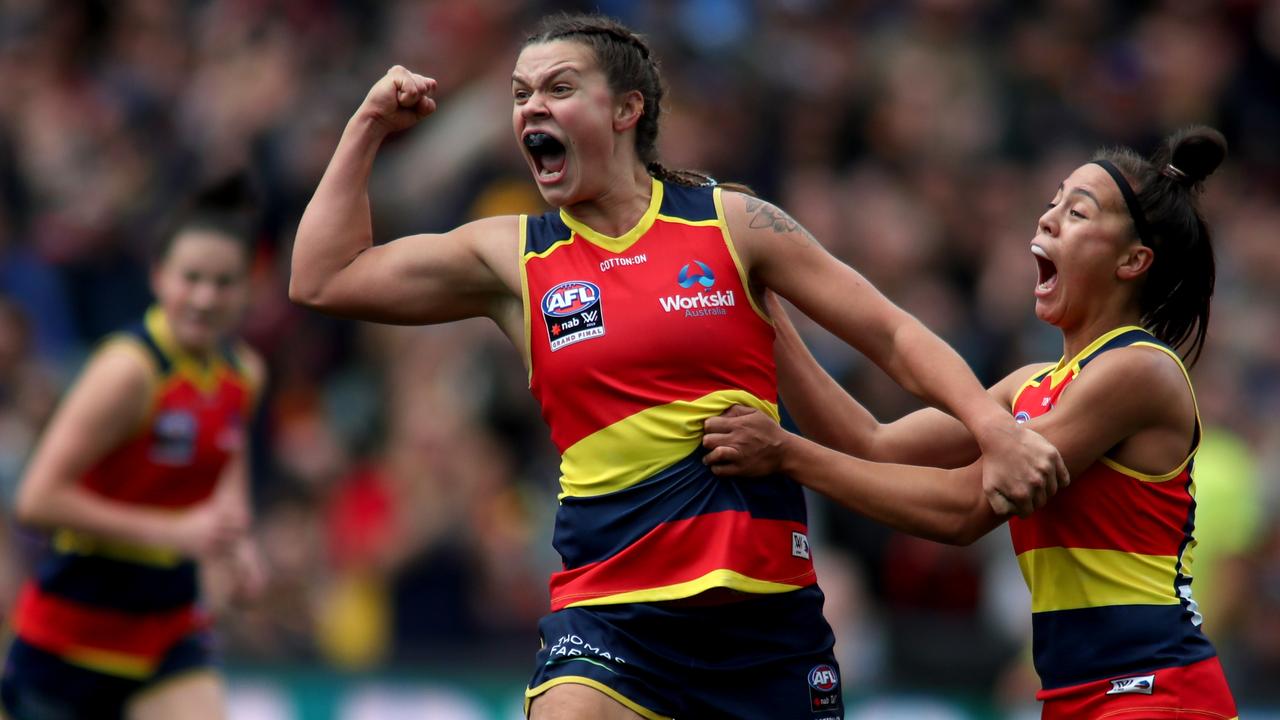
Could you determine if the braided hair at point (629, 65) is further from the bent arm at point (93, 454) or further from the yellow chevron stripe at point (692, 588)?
the bent arm at point (93, 454)

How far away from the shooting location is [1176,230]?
17.5 feet

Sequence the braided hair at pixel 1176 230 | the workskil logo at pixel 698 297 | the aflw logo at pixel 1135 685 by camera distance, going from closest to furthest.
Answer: the aflw logo at pixel 1135 685, the workskil logo at pixel 698 297, the braided hair at pixel 1176 230

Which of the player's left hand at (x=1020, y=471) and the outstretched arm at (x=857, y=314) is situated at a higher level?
the outstretched arm at (x=857, y=314)

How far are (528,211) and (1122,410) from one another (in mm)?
7362

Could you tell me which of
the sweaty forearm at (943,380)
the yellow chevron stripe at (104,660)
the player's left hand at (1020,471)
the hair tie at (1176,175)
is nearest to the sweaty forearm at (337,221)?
the sweaty forearm at (943,380)

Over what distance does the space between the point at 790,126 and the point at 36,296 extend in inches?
231

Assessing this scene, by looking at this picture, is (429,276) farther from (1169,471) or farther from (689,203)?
(1169,471)

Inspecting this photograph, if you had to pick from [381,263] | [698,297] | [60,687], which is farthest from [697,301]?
[60,687]

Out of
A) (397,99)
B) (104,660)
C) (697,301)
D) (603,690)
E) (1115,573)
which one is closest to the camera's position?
(603,690)

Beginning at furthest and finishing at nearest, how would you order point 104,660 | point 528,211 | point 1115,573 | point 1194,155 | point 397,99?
point 528,211 < point 104,660 < point 397,99 < point 1194,155 < point 1115,573

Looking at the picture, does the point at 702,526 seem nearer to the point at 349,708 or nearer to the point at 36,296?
the point at 349,708

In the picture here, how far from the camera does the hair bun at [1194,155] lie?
210 inches

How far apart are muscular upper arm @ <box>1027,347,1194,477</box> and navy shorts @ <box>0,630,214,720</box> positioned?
4.06m

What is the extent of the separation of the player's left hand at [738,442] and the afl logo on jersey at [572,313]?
45cm
